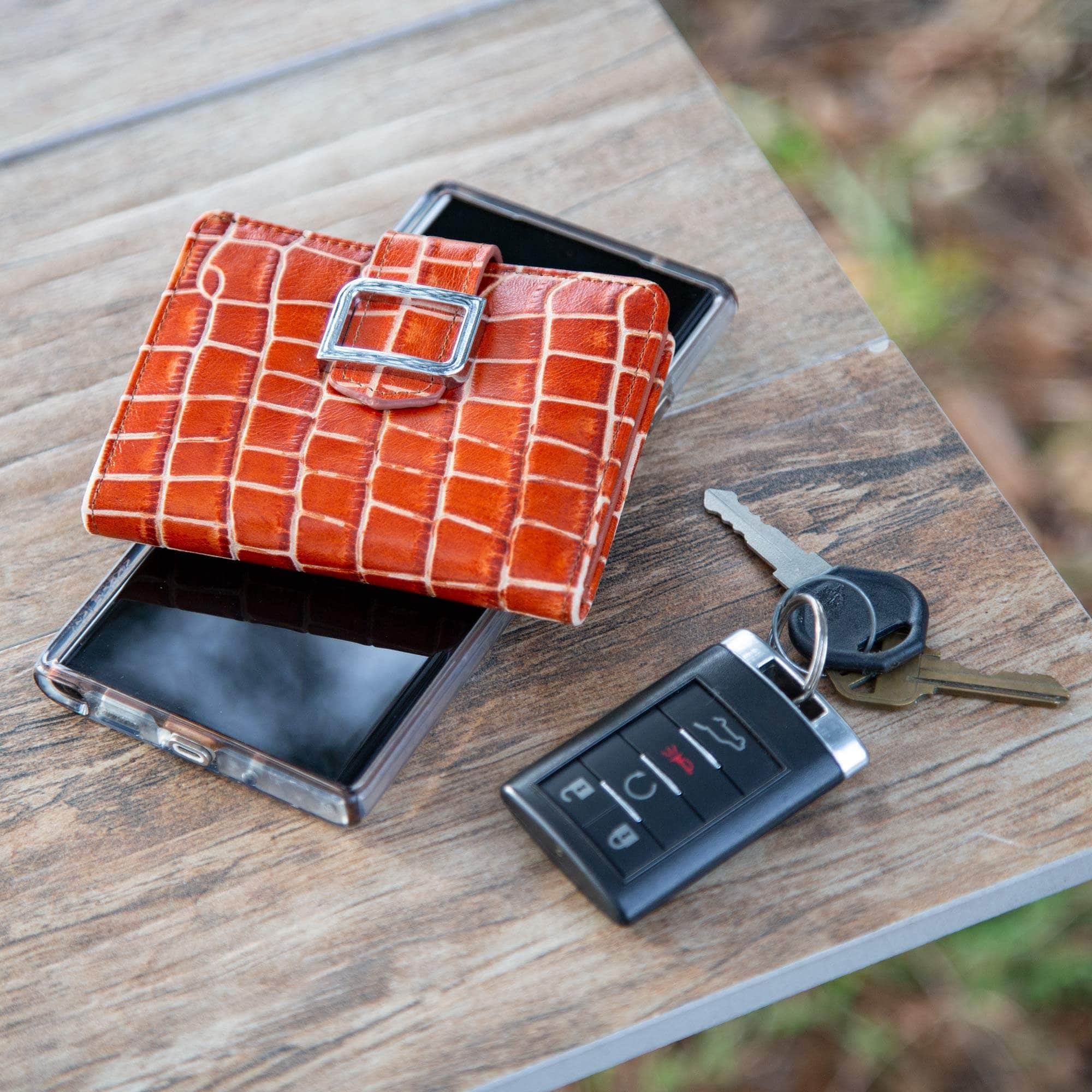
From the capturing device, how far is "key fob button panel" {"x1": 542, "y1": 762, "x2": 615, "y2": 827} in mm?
601

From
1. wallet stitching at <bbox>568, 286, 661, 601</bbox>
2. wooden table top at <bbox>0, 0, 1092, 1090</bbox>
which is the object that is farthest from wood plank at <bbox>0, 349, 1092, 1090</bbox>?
wallet stitching at <bbox>568, 286, 661, 601</bbox>

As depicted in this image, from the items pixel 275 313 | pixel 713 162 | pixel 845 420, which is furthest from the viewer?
pixel 713 162

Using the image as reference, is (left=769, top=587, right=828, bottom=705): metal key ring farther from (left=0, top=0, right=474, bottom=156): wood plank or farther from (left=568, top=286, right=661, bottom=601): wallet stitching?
(left=0, top=0, right=474, bottom=156): wood plank

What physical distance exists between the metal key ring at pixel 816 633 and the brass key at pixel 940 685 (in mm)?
28

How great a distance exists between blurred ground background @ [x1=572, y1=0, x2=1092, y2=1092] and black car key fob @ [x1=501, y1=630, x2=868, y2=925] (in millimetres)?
771

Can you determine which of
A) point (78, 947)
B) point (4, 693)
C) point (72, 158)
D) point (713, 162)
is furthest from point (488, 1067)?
point (72, 158)

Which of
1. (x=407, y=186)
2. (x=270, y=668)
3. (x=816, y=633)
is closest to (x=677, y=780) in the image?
(x=816, y=633)

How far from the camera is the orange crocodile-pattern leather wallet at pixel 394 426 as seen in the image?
2.06ft

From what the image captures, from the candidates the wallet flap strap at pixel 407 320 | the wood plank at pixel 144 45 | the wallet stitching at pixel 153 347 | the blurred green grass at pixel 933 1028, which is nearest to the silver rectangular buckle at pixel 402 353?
the wallet flap strap at pixel 407 320

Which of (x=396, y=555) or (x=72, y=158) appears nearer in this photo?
(x=396, y=555)

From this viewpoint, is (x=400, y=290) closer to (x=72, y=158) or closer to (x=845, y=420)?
(x=845, y=420)

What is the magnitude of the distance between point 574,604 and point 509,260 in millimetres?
340

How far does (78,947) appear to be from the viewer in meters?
0.63

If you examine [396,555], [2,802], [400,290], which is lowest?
[2,802]
